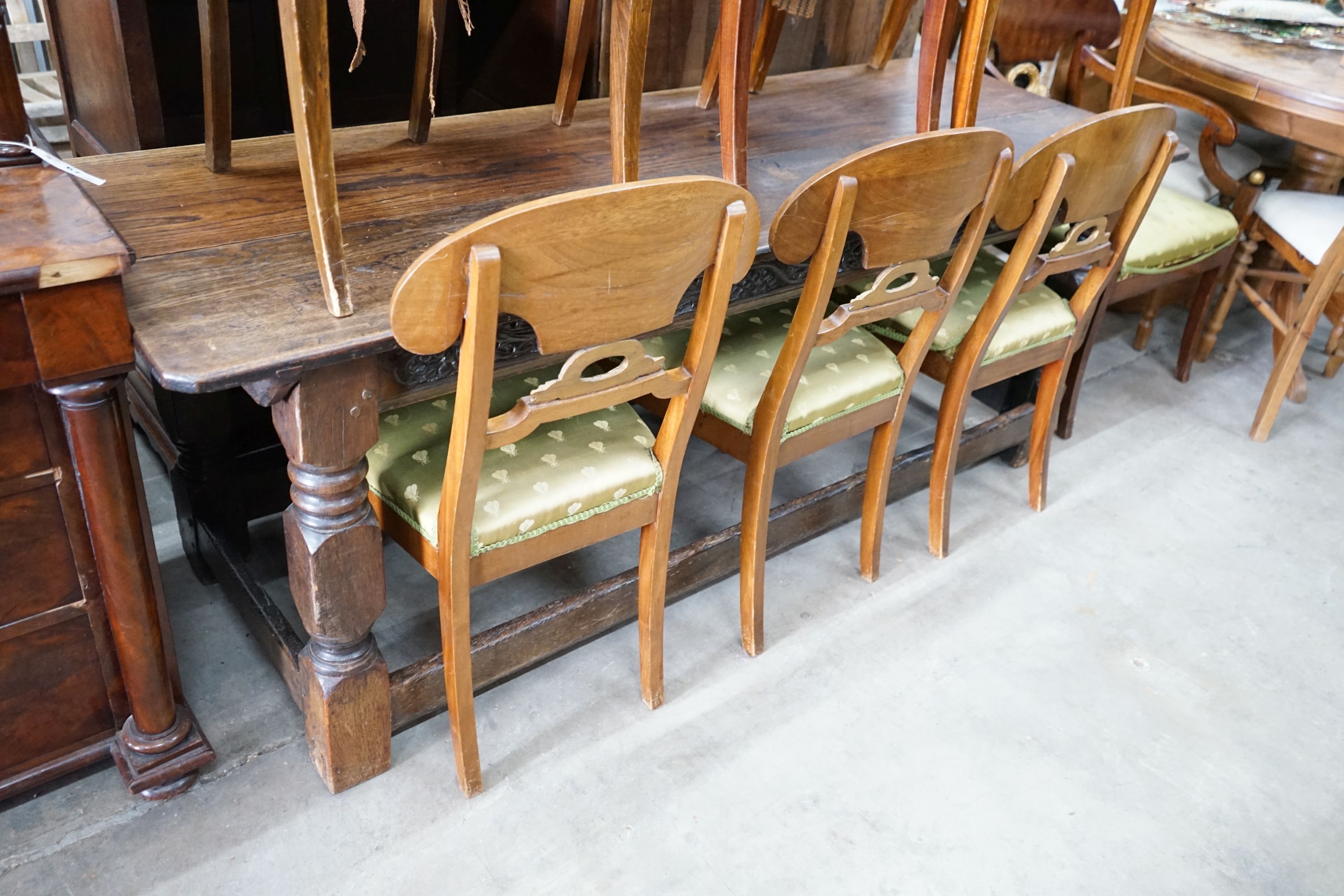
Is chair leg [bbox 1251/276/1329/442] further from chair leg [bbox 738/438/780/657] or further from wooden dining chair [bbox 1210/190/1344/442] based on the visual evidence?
chair leg [bbox 738/438/780/657]

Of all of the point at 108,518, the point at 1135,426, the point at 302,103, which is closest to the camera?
the point at 302,103

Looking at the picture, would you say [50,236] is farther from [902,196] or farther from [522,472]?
[902,196]

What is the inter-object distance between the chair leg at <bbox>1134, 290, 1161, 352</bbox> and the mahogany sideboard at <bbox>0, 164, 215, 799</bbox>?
2.83 m

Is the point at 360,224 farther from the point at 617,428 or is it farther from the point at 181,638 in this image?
the point at 181,638

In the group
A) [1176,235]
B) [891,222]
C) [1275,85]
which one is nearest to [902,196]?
[891,222]

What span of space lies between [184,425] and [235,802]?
66 centimetres

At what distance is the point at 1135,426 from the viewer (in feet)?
9.26

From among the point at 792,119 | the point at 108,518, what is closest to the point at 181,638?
the point at 108,518

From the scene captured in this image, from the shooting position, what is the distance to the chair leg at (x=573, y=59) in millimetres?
2018

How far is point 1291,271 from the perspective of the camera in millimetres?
3010

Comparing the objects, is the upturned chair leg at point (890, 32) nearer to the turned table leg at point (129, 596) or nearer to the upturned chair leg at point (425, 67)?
the upturned chair leg at point (425, 67)

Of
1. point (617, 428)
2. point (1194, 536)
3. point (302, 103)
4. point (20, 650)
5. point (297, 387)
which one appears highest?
point (302, 103)

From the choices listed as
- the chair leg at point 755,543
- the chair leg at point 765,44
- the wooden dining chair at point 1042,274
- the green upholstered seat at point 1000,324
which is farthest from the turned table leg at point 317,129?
the chair leg at point 765,44

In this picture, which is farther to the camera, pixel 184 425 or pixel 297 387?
pixel 184 425
